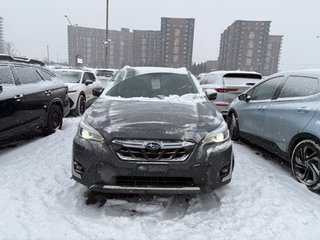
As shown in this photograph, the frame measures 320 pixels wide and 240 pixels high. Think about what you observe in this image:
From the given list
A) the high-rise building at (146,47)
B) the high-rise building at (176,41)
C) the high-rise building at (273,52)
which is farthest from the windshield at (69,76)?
the high-rise building at (146,47)

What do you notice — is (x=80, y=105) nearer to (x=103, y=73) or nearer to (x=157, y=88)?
(x=157, y=88)

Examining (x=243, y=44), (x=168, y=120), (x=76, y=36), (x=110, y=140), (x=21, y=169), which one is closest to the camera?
(x=110, y=140)

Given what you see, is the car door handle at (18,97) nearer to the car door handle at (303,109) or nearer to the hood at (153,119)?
the hood at (153,119)

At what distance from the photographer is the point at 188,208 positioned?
330 cm

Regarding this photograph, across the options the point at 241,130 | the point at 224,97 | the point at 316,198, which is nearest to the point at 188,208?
the point at 316,198

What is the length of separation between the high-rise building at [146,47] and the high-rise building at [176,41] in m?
4.41

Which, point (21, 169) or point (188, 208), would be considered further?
point (21, 169)

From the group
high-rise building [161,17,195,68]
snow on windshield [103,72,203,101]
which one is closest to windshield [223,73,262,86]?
snow on windshield [103,72,203,101]

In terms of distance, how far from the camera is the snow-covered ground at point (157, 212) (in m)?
2.80

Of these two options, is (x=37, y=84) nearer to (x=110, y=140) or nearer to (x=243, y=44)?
(x=110, y=140)

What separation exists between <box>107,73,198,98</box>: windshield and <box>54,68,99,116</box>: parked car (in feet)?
15.8

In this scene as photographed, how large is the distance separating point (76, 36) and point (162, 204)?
3049 inches

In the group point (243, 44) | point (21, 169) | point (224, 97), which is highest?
point (243, 44)

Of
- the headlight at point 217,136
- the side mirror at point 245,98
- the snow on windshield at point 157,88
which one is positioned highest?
the snow on windshield at point 157,88
